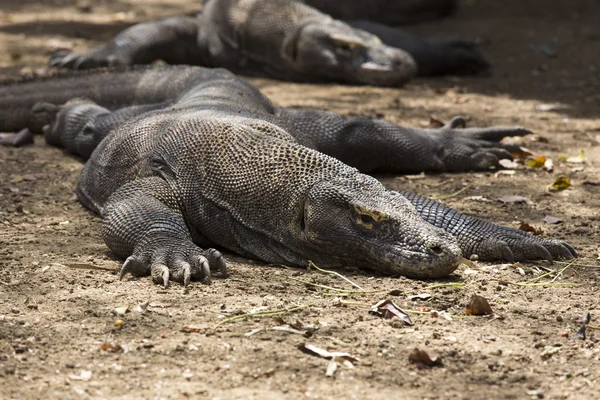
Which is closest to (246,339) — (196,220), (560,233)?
(196,220)

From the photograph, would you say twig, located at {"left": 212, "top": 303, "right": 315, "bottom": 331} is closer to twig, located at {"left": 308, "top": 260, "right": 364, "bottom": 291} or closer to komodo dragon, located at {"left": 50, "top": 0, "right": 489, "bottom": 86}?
twig, located at {"left": 308, "top": 260, "right": 364, "bottom": 291}

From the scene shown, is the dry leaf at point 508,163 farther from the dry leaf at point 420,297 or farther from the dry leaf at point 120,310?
the dry leaf at point 120,310

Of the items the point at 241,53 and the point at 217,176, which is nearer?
the point at 217,176

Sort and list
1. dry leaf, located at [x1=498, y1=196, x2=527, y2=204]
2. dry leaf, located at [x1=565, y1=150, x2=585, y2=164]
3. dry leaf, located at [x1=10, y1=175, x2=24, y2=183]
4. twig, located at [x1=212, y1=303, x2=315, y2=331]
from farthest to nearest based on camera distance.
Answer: dry leaf, located at [x1=565, y1=150, x2=585, y2=164]
dry leaf, located at [x1=10, y1=175, x2=24, y2=183]
dry leaf, located at [x1=498, y1=196, x2=527, y2=204]
twig, located at [x1=212, y1=303, x2=315, y2=331]

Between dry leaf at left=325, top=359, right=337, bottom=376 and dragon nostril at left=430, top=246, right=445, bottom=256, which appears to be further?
dragon nostril at left=430, top=246, right=445, bottom=256

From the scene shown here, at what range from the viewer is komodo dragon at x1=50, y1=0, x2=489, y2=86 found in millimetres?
9805

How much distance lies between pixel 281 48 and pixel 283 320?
6.41 meters

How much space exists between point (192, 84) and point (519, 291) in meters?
3.62

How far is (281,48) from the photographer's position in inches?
398

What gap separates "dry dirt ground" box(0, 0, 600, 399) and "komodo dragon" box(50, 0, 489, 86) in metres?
3.15

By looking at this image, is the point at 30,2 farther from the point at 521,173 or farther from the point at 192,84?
the point at 521,173

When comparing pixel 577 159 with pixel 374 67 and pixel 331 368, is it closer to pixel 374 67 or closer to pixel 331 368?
pixel 374 67

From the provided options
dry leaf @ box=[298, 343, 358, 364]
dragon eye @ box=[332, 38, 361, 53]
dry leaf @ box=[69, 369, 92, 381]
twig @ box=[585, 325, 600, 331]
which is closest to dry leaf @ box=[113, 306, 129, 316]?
dry leaf @ box=[69, 369, 92, 381]

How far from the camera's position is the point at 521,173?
674cm
